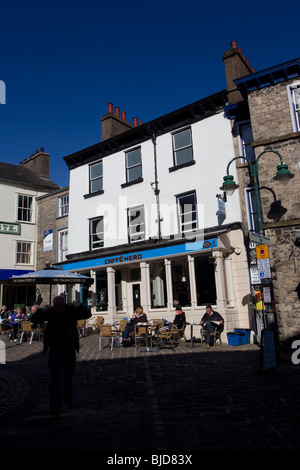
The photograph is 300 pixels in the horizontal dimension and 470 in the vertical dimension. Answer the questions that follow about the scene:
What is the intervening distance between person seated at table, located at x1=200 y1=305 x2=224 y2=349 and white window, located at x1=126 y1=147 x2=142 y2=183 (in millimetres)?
8526

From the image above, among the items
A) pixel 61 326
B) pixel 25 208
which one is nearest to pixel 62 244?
pixel 25 208

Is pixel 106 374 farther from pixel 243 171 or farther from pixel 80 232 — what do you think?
pixel 80 232

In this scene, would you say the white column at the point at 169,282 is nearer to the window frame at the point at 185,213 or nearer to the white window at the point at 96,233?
the window frame at the point at 185,213

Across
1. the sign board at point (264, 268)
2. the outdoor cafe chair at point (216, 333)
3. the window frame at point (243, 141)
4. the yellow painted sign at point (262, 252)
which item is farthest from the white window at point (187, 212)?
the sign board at point (264, 268)

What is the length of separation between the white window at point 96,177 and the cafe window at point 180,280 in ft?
23.7

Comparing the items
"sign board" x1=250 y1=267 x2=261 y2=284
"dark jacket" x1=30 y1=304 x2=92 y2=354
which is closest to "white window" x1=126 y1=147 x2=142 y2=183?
"sign board" x1=250 y1=267 x2=261 y2=284

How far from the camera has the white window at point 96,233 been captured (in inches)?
803

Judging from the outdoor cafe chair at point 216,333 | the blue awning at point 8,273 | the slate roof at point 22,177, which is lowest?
the outdoor cafe chair at point 216,333

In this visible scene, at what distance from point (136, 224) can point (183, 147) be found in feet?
14.9

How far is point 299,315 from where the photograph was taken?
38.6ft

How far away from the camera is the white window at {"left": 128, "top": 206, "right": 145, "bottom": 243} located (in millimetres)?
18531

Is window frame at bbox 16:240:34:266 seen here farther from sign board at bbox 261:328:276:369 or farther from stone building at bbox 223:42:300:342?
sign board at bbox 261:328:276:369

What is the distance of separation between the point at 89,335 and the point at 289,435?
49.3 feet
